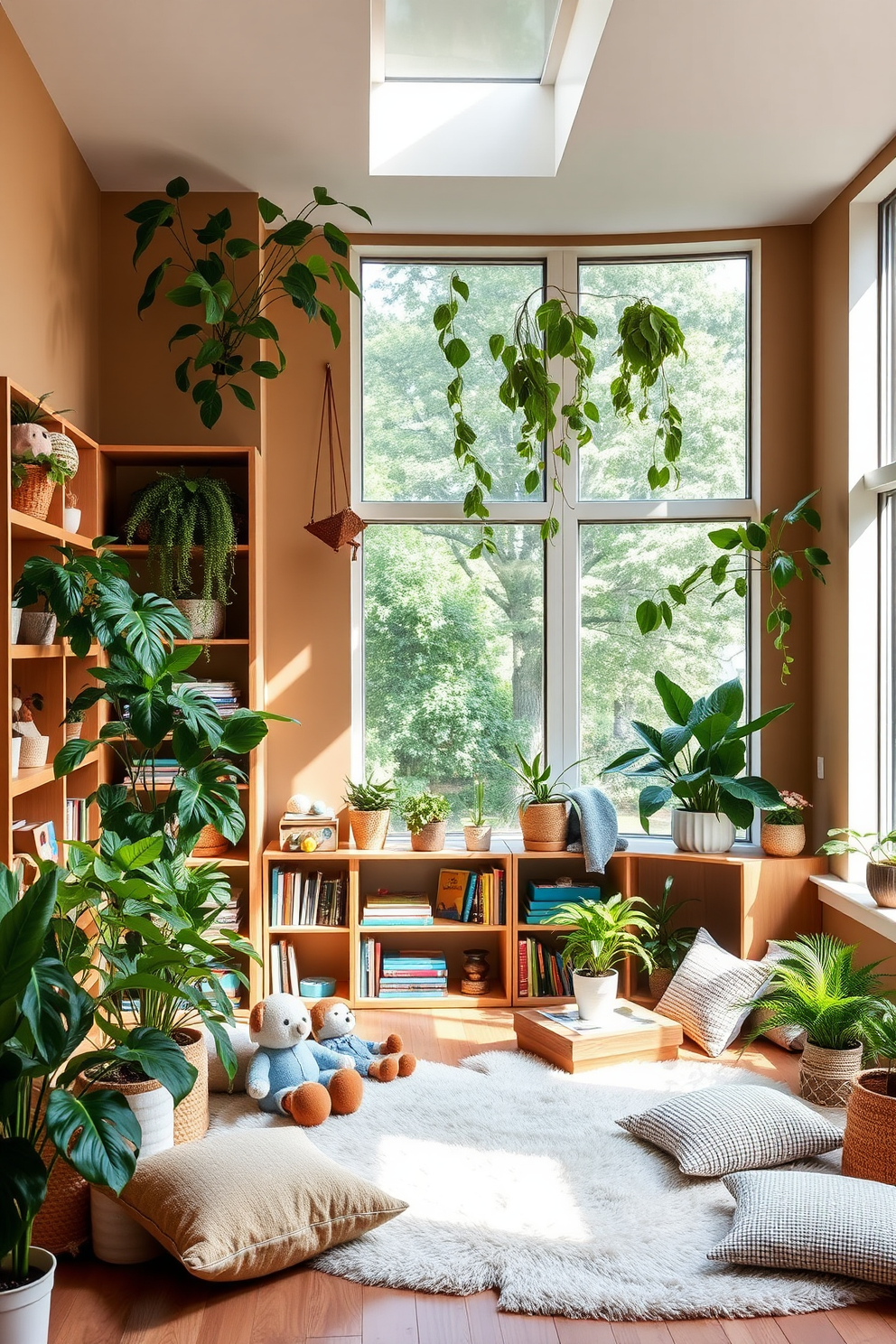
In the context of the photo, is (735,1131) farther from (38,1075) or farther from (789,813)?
(38,1075)

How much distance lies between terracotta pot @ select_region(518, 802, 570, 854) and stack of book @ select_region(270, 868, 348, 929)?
828 millimetres

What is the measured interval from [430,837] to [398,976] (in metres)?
0.58

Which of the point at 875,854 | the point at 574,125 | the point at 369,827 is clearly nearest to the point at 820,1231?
the point at 875,854

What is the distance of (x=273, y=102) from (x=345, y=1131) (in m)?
3.32

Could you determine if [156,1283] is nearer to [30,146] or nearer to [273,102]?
[30,146]

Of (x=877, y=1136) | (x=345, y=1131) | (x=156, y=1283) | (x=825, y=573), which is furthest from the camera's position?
(x=825, y=573)

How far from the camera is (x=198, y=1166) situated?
99.4 inches

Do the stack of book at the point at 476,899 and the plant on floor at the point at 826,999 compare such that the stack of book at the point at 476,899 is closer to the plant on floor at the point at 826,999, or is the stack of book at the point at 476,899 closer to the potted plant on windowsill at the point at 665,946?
the potted plant on windowsill at the point at 665,946

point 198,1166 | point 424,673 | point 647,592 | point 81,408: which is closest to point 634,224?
point 647,592

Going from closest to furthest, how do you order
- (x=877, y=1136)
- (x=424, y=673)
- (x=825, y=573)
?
(x=877, y=1136), (x=825, y=573), (x=424, y=673)

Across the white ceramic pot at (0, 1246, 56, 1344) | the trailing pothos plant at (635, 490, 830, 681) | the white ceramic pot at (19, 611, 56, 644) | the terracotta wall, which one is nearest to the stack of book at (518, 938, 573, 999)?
the trailing pothos plant at (635, 490, 830, 681)

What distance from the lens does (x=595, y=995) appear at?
150 inches

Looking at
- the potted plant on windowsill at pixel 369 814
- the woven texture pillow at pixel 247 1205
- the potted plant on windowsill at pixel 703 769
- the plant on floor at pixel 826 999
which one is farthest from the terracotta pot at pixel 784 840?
the woven texture pillow at pixel 247 1205

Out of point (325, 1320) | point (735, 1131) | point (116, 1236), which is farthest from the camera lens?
point (735, 1131)
